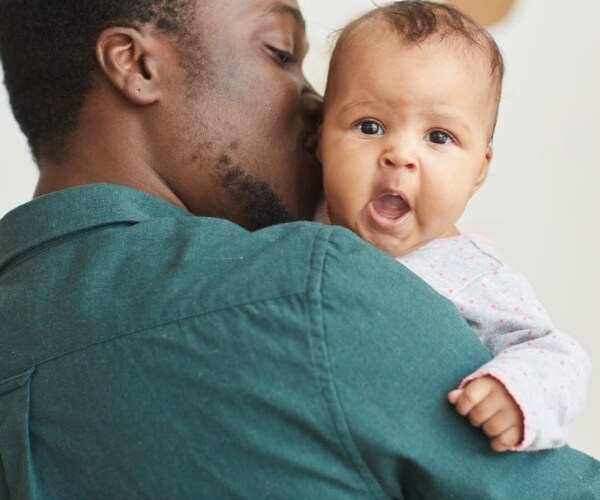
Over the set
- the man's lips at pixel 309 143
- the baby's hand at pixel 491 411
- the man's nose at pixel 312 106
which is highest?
the man's nose at pixel 312 106

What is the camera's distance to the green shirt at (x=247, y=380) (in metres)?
0.92

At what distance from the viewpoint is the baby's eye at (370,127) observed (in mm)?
1237

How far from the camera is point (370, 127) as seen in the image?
1.24 meters

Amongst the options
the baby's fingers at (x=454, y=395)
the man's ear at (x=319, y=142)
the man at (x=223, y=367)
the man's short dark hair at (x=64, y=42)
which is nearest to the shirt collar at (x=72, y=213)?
the man at (x=223, y=367)

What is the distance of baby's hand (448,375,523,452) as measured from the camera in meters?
0.92

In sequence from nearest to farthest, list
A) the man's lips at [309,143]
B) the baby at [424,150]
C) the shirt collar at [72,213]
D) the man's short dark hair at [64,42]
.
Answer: the shirt collar at [72,213] → the baby at [424,150] → the man's short dark hair at [64,42] → the man's lips at [309,143]

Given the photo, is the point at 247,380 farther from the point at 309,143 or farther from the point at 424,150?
the point at 309,143

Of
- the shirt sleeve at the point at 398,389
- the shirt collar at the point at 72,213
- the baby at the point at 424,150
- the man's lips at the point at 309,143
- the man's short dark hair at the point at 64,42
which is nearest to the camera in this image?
the shirt sleeve at the point at 398,389

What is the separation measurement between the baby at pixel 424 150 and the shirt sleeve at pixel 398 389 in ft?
0.71

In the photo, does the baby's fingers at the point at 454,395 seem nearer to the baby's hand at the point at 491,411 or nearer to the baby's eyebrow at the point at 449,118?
the baby's hand at the point at 491,411

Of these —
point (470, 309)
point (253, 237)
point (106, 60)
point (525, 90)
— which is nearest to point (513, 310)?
point (470, 309)

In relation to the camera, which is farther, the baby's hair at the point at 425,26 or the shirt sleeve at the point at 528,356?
the baby's hair at the point at 425,26

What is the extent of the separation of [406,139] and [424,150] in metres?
0.03

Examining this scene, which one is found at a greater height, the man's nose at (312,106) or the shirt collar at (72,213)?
the man's nose at (312,106)
